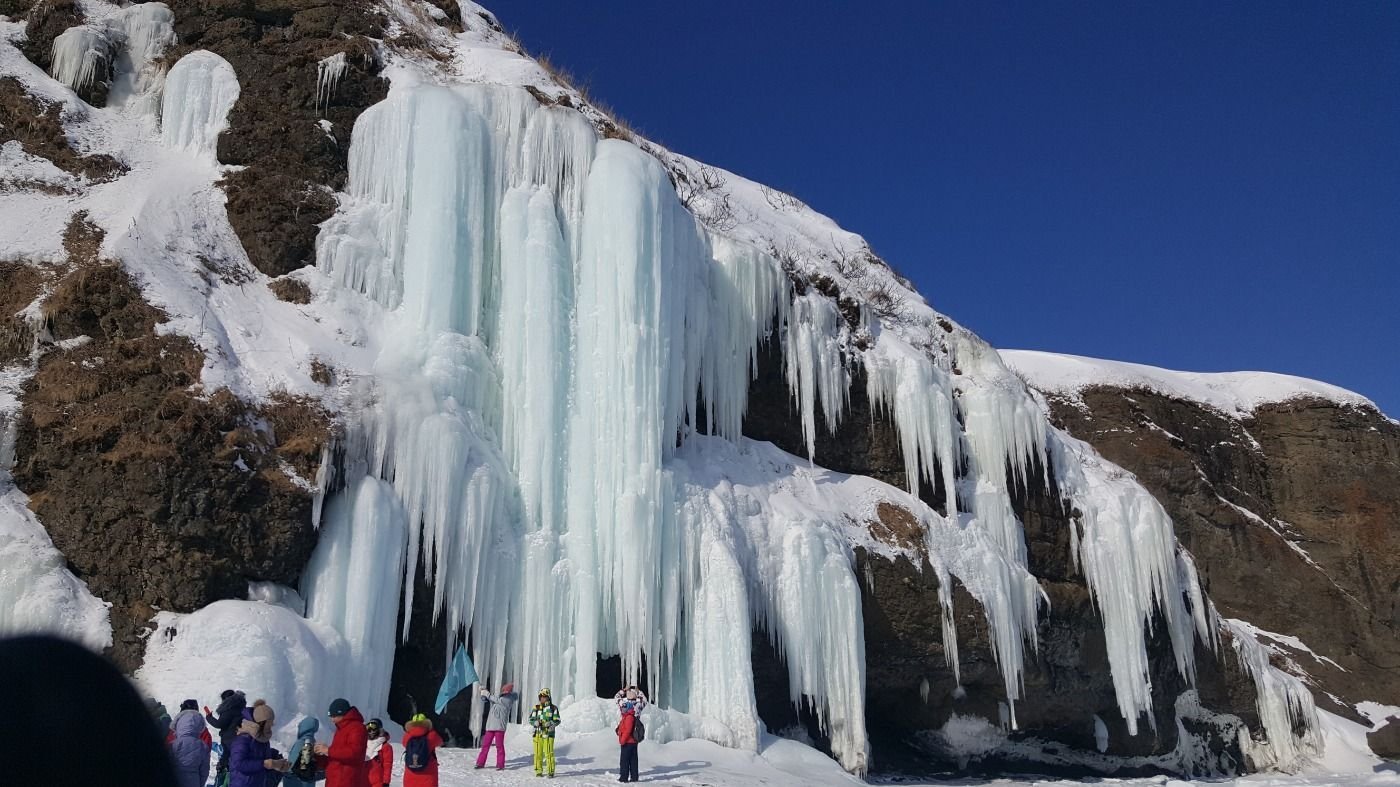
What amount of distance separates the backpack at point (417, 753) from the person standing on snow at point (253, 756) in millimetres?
1365

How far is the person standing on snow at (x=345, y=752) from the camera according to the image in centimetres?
771

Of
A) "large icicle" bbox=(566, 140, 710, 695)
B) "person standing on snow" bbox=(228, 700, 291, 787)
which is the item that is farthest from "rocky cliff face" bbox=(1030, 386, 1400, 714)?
"person standing on snow" bbox=(228, 700, 291, 787)

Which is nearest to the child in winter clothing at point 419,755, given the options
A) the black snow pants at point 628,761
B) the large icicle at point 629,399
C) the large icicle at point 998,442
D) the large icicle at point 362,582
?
the black snow pants at point 628,761

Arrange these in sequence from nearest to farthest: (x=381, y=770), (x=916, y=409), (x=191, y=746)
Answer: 1. (x=191, y=746)
2. (x=381, y=770)
3. (x=916, y=409)

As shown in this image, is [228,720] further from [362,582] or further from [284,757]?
[362,582]

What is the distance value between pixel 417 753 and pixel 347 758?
78 centimetres

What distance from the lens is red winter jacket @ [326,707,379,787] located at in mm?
7715

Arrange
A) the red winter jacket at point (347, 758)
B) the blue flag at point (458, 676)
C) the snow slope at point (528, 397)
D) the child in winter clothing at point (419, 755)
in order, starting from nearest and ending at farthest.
A: the red winter jacket at point (347, 758) → the child in winter clothing at point (419, 755) → the blue flag at point (458, 676) → the snow slope at point (528, 397)

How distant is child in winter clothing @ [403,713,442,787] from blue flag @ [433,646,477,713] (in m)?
4.63

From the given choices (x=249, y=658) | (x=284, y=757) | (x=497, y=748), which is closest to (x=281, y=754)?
(x=284, y=757)

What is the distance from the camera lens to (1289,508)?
35.4m

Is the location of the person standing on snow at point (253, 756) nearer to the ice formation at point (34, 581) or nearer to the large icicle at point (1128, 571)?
the ice formation at point (34, 581)

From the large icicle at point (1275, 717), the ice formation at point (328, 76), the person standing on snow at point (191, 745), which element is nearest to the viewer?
the person standing on snow at point (191, 745)

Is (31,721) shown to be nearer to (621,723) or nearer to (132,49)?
(621,723)
